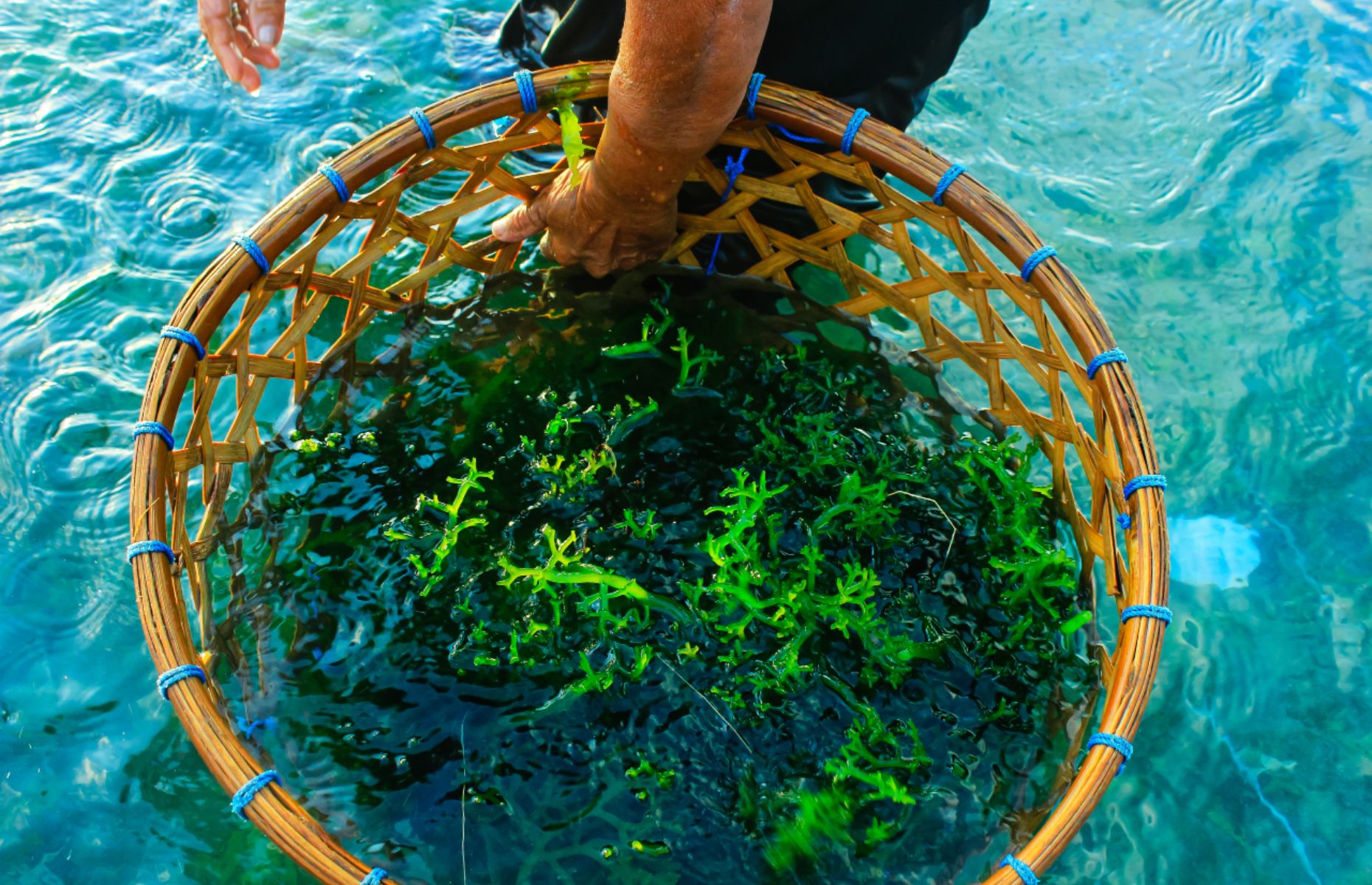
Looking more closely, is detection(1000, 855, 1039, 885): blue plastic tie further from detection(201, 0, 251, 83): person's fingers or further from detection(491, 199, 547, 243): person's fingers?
detection(201, 0, 251, 83): person's fingers

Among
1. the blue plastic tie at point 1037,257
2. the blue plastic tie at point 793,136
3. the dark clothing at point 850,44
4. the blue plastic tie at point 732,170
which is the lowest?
the blue plastic tie at point 732,170

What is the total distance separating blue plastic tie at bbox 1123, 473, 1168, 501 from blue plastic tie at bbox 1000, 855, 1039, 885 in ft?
2.25

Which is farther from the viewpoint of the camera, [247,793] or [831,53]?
[831,53]

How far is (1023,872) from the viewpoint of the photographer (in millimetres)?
1476

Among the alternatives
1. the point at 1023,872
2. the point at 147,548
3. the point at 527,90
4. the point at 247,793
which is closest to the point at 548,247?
the point at 527,90

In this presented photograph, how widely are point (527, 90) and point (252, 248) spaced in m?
0.63

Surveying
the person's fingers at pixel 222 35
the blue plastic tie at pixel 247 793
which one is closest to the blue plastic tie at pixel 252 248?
the person's fingers at pixel 222 35

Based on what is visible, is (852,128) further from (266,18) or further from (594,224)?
(266,18)

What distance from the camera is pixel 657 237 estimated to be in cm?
218

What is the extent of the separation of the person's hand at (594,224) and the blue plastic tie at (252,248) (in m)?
0.62

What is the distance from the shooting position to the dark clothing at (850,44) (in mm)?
2164

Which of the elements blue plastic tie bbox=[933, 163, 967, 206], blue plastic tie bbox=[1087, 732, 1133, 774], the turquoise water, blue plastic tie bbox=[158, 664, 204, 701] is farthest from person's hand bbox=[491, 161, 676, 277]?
blue plastic tie bbox=[1087, 732, 1133, 774]

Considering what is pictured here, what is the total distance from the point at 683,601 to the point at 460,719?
17.7 inches

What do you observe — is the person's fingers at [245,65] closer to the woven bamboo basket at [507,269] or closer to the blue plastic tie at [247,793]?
the woven bamboo basket at [507,269]
